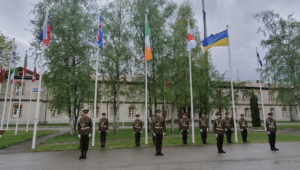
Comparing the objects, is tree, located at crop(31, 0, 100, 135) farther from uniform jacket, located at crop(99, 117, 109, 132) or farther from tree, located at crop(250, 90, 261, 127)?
tree, located at crop(250, 90, 261, 127)

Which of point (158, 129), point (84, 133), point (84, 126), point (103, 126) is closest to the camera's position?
point (84, 133)

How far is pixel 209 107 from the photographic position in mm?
21406

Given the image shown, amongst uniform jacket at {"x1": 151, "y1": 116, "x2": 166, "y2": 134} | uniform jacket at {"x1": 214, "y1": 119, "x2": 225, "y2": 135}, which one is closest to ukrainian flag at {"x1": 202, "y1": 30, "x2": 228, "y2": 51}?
uniform jacket at {"x1": 214, "y1": 119, "x2": 225, "y2": 135}

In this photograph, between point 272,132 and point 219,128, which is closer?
point 219,128

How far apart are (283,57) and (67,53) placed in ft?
94.9

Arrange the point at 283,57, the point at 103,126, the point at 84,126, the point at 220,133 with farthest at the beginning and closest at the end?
the point at 283,57 < the point at 103,126 < the point at 220,133 < the point at 84,126

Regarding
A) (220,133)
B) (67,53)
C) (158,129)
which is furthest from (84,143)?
(67,53)

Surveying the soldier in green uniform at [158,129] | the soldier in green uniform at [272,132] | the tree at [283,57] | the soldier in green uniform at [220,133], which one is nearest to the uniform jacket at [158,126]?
the soldier in green uniform at [158,129]

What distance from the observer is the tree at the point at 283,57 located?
24.5 metres

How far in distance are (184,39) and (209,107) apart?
880 cm

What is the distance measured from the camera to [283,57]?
84.6 ft

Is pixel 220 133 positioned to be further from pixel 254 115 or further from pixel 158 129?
pixel 254 115

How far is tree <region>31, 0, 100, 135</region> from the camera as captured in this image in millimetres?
17094

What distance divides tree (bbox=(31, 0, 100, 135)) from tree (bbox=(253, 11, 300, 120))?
25.7m
